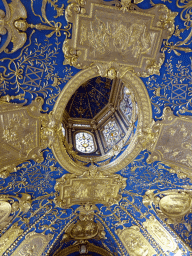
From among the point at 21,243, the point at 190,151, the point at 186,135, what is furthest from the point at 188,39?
the point at 21,243

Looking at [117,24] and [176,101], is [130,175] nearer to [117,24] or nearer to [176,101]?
[176,101]

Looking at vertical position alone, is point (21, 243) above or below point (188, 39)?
below

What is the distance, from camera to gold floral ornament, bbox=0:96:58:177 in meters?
5.15

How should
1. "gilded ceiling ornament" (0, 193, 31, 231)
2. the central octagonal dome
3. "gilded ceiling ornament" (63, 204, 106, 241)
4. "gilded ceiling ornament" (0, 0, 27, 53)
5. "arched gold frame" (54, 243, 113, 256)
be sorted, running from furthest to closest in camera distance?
"arched gold frame" (54, 243, 113, 256), "gilded ceiling ornament" (63, 204, 106, 241), the central octagonal dome, "gilded ceiling ornament" (0, 193, 31, 231), "gilded ceiling ornament" (0, 0, 27, 53)

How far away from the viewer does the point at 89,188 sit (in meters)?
7.54

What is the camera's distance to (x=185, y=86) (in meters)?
5.79

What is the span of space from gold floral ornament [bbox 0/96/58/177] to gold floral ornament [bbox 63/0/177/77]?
62.5 inches

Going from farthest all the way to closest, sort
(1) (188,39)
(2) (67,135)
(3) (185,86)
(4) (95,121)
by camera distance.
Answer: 1. (4) (95,121)
2. (2) (67,135)
3. (3) (185,86)
4. (1) (188,39)

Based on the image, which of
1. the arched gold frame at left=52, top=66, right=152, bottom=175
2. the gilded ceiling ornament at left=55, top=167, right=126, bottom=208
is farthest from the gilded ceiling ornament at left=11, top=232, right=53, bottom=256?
the arched gold frame at left=52, top=66, right=152, bottom=175

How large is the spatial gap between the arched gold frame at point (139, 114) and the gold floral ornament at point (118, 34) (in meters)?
0.25

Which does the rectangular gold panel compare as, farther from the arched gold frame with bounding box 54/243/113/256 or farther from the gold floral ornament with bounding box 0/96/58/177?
the arched gold frame with bounding box 54/243/113/256

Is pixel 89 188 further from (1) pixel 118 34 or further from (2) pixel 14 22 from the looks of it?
(2) pixel 14 22

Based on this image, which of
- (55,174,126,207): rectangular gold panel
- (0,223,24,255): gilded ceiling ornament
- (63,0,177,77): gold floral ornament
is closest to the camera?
(63,0,177,77): gold floral ornament

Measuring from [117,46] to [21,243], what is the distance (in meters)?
7.45
